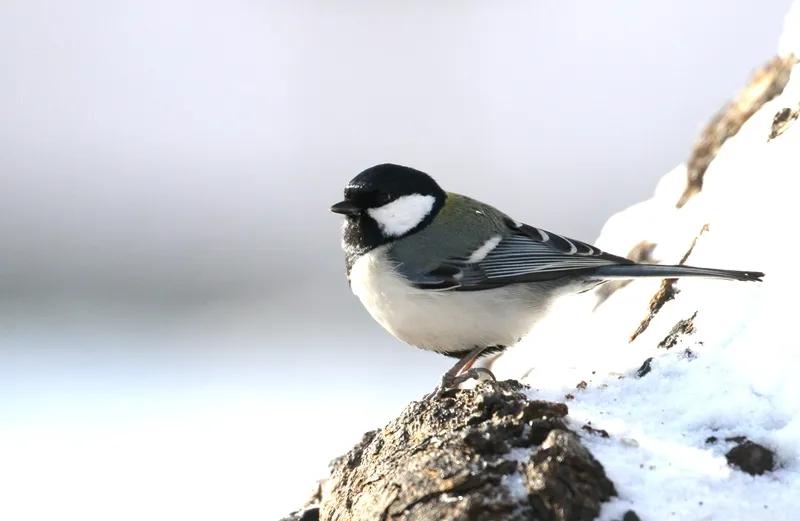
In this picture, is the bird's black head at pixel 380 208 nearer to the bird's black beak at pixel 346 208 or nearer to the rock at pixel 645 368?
the bird's black beak at pixel 346 208

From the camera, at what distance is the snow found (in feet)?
7.97

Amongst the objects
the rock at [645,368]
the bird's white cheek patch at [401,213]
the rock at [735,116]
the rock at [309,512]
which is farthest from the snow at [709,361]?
the rock at [309,512]

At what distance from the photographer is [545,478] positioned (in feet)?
7.77

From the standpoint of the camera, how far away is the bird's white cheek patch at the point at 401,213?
4.21 metres

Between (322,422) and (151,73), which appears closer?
(322,422)

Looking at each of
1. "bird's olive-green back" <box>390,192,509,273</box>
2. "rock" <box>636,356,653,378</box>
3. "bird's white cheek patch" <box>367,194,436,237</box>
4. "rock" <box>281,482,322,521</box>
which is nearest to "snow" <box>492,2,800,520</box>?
"rock" <box>636,356,653,378</box>

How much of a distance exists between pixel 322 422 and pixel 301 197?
505cm

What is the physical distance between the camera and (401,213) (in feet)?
14.0

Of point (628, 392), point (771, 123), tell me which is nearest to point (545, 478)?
point (628, 392)

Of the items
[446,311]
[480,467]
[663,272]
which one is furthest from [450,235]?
[480,467]

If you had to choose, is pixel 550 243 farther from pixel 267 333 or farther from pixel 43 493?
pixel 267 333

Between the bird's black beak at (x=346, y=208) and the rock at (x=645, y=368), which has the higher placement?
the bird's black beak at (x=346, y=208)

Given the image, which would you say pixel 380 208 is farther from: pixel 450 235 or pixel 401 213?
pixel 450 235

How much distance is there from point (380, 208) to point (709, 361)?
178 cm
